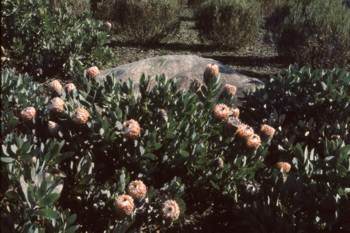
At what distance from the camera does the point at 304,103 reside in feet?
14.0

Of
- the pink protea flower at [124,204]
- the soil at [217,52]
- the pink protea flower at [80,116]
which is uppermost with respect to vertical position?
the pink protea flower at [80,116]

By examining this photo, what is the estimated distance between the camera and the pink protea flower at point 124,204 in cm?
258

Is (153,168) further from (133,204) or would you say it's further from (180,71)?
(180,71)

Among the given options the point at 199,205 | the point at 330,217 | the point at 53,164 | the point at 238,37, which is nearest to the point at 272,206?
the point at 330,217

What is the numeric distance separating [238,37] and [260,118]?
4.92 m

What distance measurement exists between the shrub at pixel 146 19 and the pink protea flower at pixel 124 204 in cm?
655

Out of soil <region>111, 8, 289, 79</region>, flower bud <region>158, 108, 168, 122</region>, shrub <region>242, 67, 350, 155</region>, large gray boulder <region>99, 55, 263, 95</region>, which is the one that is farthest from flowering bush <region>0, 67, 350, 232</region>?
soil <region>111, 8, 289, 79</region>

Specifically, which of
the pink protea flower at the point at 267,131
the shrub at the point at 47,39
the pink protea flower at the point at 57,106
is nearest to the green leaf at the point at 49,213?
the pink protea flower at the point at 57,106

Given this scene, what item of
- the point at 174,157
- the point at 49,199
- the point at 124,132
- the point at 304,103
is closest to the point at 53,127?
the point at 124,132

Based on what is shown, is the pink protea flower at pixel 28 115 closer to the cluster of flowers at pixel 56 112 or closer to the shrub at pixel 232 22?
the cluster of flowers at pixel 56 112

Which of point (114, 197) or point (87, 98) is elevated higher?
point (87, 98)

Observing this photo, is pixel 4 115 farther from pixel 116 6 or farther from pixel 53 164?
pixel 116 6

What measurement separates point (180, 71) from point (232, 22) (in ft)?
10.3

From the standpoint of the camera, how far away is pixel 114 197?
9.28 ft
